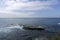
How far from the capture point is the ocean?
74.0 inches

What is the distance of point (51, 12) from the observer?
6.46ft

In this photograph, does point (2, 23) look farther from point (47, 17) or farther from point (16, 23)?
point (47, 17)

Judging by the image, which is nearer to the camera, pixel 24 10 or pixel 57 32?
pixel 57 32

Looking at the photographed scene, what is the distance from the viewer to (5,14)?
1.92 m

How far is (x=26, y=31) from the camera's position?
1.92m

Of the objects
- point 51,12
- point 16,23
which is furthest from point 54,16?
point 16,23

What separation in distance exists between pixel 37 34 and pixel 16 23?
0.39 metres

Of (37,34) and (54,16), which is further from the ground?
(54,16)

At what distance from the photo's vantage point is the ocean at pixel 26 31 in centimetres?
188

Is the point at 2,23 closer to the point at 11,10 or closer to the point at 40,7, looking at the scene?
the point at 11,10

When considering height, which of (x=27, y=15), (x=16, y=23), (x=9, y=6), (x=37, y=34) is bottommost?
(x=37, y=34)

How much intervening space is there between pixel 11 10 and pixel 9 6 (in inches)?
2.9

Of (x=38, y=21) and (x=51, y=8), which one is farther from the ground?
(x=51, y=8)

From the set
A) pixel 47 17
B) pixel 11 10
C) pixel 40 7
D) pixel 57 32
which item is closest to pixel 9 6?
pixel 11 10
